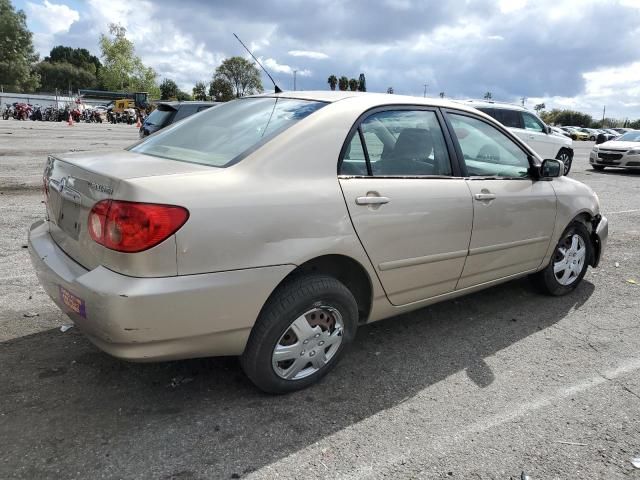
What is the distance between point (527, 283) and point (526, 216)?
1262 mm

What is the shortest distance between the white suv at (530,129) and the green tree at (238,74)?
278 feet

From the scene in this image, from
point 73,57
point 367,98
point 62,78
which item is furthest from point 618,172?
point 73,57

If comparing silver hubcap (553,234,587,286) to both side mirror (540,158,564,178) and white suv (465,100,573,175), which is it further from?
white suv (465,100,573,175)

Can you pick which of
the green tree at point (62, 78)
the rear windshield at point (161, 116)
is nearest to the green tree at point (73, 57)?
the green tree at point (62, 78)

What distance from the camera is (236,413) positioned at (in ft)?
9.04

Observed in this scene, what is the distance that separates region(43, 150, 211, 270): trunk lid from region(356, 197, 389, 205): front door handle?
2.77 feet

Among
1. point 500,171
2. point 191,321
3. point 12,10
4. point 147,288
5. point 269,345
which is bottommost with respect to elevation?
point 269,345

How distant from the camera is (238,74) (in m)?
98.1

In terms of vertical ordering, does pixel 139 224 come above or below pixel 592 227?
above

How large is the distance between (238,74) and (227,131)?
100571mm

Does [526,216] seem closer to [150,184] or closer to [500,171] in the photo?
[500,171]

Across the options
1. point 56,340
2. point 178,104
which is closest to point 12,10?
point 178,104

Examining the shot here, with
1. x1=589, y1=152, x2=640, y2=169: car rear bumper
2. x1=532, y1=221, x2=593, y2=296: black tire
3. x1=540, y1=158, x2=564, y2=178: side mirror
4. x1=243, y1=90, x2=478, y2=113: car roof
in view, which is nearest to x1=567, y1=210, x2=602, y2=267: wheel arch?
x1=532, y1=221, x2=593, y2=296: black tire

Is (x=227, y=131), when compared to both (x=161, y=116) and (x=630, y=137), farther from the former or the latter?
(x=630, y=137)
